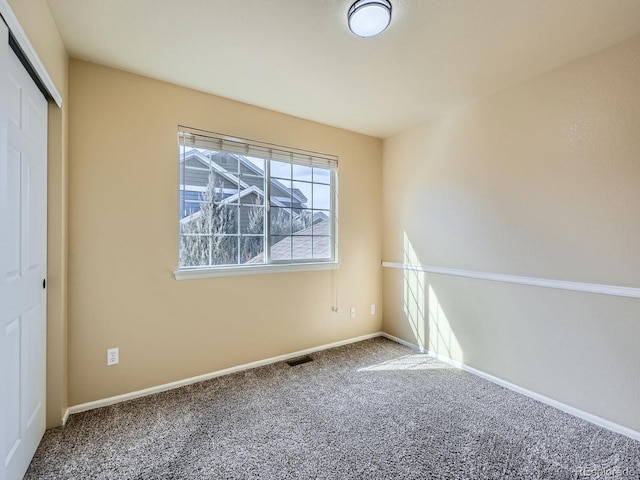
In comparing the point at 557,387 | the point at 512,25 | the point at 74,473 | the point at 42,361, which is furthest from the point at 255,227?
the point at 557,387

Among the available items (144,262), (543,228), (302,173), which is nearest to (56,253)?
(144,262)

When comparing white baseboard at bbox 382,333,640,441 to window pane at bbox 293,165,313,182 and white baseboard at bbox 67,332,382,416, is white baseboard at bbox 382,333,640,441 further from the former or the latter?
window pane at bbox 293,165,313,182

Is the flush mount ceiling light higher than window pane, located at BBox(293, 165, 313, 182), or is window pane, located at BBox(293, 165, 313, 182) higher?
the flush mount ceiling light

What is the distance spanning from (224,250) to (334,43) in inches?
73.0

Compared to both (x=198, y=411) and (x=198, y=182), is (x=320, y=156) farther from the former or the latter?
(x=198, y=411)

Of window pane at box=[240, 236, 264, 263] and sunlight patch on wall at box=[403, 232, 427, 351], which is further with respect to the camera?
sunlight patch on wall at box=[403, 232, 427, 351]

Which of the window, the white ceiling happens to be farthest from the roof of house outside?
the white ceiling

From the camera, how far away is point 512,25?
1746 mm

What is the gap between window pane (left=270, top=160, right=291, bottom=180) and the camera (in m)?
3.03

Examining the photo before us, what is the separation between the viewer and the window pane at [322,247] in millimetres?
3342

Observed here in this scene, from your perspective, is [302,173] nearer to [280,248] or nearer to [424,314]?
[280,248]

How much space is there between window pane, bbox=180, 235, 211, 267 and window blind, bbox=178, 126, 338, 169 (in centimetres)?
79

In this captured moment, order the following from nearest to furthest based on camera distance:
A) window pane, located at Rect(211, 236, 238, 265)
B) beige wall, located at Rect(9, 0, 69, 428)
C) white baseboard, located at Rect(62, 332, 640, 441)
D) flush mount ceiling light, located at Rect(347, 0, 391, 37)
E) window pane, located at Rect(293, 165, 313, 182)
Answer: flush mount ceiling light, located at Rect(347, 0, 391, 37) → beige wall, located at Rect(9, 0, 69, 428) → white baseboard, located at Rect(62, 332, 640, 441) → window pane, located at Rect(211, 236, 238, 265) → window pane, located at Rect(293, 165, 313, 182)

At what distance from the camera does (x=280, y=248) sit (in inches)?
122
